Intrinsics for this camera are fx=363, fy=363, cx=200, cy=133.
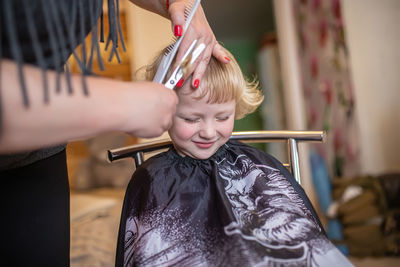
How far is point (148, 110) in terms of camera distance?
1.58ft

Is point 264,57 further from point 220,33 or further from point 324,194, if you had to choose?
point 324,194

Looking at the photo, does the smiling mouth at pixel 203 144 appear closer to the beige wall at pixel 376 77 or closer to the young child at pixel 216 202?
the young child at pixel 216 202

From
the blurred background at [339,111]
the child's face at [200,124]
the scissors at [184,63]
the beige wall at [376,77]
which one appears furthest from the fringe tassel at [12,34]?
the beige wall at [376,77]

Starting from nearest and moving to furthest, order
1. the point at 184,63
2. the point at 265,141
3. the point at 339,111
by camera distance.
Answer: the point at 184,63 → the point at 265,141 → the point at 339,111

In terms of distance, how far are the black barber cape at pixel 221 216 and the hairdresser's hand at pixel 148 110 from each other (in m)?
0.31

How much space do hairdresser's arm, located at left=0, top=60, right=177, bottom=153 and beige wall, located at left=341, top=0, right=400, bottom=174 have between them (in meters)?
2.73

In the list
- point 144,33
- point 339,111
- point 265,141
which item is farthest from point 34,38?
point 339,111

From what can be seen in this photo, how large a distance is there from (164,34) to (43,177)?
213 cm

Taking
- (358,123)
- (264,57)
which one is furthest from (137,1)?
(264,57)

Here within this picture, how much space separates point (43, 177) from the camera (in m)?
0.75

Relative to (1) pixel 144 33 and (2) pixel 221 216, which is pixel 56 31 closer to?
(2) pixel 221 216

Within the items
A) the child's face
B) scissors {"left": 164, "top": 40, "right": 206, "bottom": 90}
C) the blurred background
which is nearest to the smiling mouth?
the child's face

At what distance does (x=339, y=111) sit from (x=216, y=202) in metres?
2.40

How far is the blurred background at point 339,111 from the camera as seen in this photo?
2281 mm
